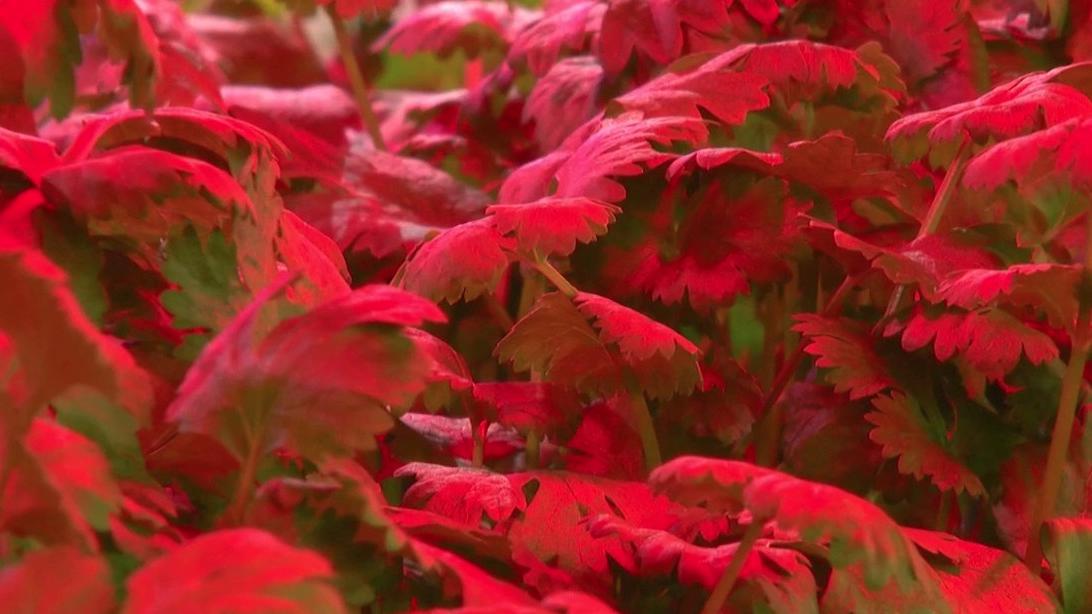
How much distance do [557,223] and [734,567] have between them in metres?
0.21

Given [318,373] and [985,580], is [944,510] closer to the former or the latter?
[985,580]

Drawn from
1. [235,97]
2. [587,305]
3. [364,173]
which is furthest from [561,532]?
[235,97]

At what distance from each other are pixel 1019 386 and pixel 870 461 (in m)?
0.10

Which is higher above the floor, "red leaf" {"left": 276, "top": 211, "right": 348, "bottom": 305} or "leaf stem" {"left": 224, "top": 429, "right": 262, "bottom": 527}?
"red leaf" {"left": 276, "top": 211, "right": 348, "bottom": 305}

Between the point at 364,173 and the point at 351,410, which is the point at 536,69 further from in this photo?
the point at 351,410

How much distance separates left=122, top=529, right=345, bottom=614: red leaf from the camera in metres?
0.41

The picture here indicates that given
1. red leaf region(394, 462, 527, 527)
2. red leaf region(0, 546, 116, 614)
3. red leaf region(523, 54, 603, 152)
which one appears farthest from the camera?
red leaf region(523, 54, 603, 152)

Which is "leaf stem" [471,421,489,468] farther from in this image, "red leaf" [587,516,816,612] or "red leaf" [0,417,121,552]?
"red leaf" [0,417,121,552]

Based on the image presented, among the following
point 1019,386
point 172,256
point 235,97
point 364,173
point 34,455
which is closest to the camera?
point 34,455

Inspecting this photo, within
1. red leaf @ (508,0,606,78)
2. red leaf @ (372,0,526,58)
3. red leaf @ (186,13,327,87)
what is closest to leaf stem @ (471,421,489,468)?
red leaf @ (508,0,606,78)

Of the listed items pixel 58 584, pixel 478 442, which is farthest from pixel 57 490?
pixel 478 442

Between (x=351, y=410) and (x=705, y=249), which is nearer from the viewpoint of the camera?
(x=351, y=410)

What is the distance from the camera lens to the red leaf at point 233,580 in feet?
1.33

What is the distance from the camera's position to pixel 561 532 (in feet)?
2.14
